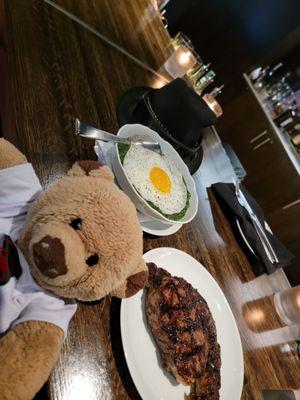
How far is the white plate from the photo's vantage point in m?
0.65

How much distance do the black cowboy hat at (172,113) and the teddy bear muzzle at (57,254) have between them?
2.27 ft

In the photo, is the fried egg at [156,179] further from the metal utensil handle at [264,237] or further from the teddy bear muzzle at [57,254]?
the metal utensil handle at [264,237]

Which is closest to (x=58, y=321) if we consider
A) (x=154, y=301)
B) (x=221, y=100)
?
(x=154, y=301)

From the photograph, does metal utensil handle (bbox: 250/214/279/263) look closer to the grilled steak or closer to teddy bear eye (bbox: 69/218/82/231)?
the grilled steak

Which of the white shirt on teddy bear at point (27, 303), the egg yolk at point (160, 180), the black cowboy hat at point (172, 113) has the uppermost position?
the black cowboy hat at point (172, 113)

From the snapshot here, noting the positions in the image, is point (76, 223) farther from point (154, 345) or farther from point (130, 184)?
point (154, 345)

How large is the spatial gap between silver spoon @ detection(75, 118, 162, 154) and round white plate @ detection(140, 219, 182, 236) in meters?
0.24

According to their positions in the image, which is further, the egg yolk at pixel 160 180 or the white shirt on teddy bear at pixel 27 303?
the egg yolk at pixel 160 180

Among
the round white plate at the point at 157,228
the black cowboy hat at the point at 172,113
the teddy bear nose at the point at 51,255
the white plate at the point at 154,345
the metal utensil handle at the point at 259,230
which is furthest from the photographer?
the metal utensil handle at the point at 259,230

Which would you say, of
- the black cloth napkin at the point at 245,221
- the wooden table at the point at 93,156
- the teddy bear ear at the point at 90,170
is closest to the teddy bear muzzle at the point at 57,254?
the teddy bear ear at the point at 90,170

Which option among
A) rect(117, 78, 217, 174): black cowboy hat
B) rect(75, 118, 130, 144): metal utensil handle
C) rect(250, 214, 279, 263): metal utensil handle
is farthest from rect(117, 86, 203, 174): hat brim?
rect(250, 214, 279, 263): metal utensil handle

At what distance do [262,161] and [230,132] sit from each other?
1.88 ft

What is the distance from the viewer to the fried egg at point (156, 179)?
2.68ft

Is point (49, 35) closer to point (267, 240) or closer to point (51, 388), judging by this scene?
point (51, 388)
